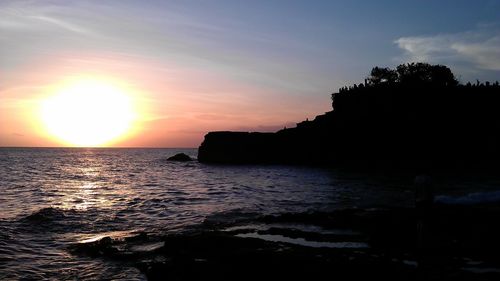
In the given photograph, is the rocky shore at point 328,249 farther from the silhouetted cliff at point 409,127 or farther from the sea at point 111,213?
the silhouetted cliff at point 409,127

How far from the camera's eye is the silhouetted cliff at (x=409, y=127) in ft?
269

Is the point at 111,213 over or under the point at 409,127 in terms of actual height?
under

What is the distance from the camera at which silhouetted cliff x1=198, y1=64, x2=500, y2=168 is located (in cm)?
8188

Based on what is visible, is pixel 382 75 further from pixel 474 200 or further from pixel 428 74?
pixel 474 200

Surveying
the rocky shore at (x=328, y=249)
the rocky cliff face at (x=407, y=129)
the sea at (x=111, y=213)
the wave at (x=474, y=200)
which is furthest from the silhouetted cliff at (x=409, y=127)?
the rocky shore at (x=328, y=249)

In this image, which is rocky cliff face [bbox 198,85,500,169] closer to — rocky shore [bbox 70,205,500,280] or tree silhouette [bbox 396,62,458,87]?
tree silhouette [bbox 396,62,458,87]

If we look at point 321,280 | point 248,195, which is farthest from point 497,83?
point 321,280

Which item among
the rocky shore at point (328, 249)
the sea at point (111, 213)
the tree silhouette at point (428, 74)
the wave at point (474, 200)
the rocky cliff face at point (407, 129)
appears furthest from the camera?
the tree silhouette at point (428, 74)

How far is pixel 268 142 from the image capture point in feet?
356

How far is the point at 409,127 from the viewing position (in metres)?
86.1

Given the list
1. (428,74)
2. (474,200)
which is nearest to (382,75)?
(428,74)

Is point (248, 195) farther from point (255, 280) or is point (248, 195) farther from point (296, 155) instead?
point (296, 155)

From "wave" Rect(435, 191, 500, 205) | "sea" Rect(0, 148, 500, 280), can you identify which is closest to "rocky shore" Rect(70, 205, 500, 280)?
"sea" Rect(0, 148, 500, 280)

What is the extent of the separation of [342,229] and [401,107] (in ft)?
240
